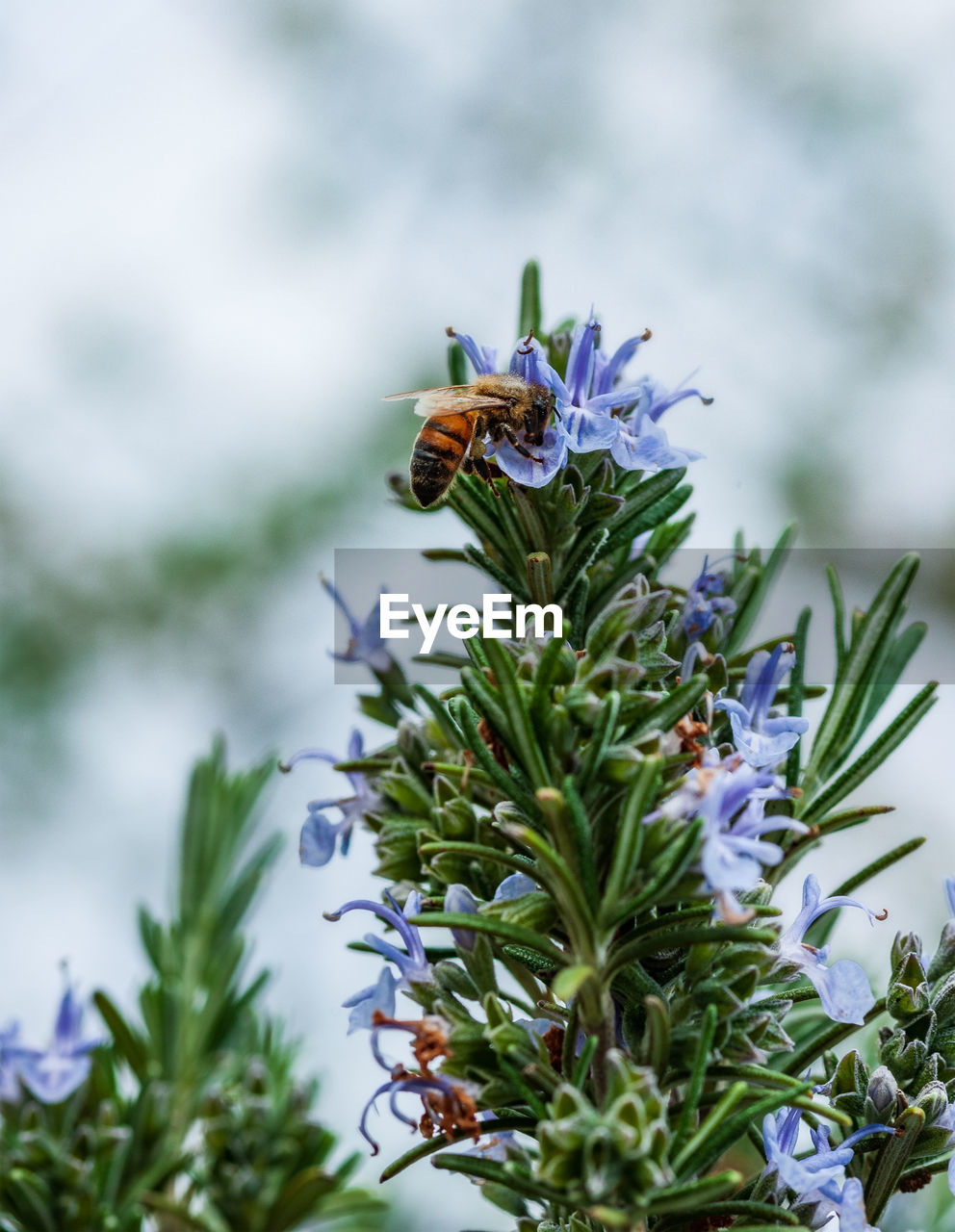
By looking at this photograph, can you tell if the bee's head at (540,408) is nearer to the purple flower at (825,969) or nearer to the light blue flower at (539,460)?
the light blue flower at (539,460)

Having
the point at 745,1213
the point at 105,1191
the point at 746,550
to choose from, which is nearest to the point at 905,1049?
the point at 745,1213

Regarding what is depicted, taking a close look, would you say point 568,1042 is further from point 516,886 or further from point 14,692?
point 14,692

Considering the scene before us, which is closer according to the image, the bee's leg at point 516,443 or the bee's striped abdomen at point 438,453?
the bee's leg at point 516,443

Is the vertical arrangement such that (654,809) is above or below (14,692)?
above

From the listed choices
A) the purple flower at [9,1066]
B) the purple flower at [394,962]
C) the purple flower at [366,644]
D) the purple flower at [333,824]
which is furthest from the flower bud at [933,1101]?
the purple flower at [9,1066]

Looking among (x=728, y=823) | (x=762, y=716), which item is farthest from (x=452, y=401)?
(x=728, y=823)

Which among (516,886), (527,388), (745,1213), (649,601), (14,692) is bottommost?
(14,692)
